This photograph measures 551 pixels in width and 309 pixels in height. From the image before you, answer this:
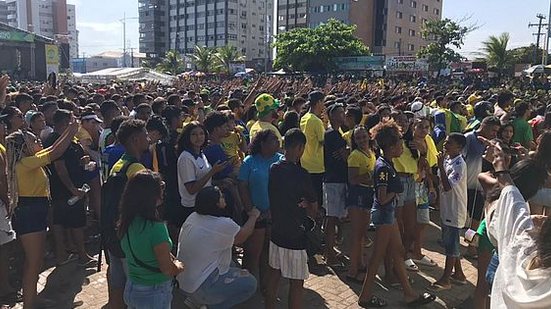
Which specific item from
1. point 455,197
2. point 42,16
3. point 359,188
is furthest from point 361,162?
point 42,16

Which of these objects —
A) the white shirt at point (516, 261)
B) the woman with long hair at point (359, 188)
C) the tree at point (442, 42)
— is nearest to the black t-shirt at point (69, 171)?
the woman with long hair at point (359, 188)

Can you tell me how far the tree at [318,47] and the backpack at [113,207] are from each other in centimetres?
3527

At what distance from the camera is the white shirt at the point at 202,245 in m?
3.43

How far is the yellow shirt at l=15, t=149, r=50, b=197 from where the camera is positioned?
4102mm

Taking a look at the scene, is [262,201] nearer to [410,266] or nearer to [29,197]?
[29,197]

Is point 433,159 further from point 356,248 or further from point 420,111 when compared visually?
point 420,111

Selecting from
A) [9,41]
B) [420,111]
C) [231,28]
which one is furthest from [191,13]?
[420,111]

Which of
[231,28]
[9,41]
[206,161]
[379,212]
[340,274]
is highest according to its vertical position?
[231,28]

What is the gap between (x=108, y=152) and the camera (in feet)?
14.5

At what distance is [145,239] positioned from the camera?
2.96 m

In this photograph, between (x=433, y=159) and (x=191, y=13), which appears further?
(x=191, y=13)

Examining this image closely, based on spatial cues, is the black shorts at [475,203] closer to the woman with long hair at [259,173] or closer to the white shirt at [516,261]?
the woman with long hair at [259,173]

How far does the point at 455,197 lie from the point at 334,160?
4.45 ft

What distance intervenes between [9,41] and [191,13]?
62.9 m
